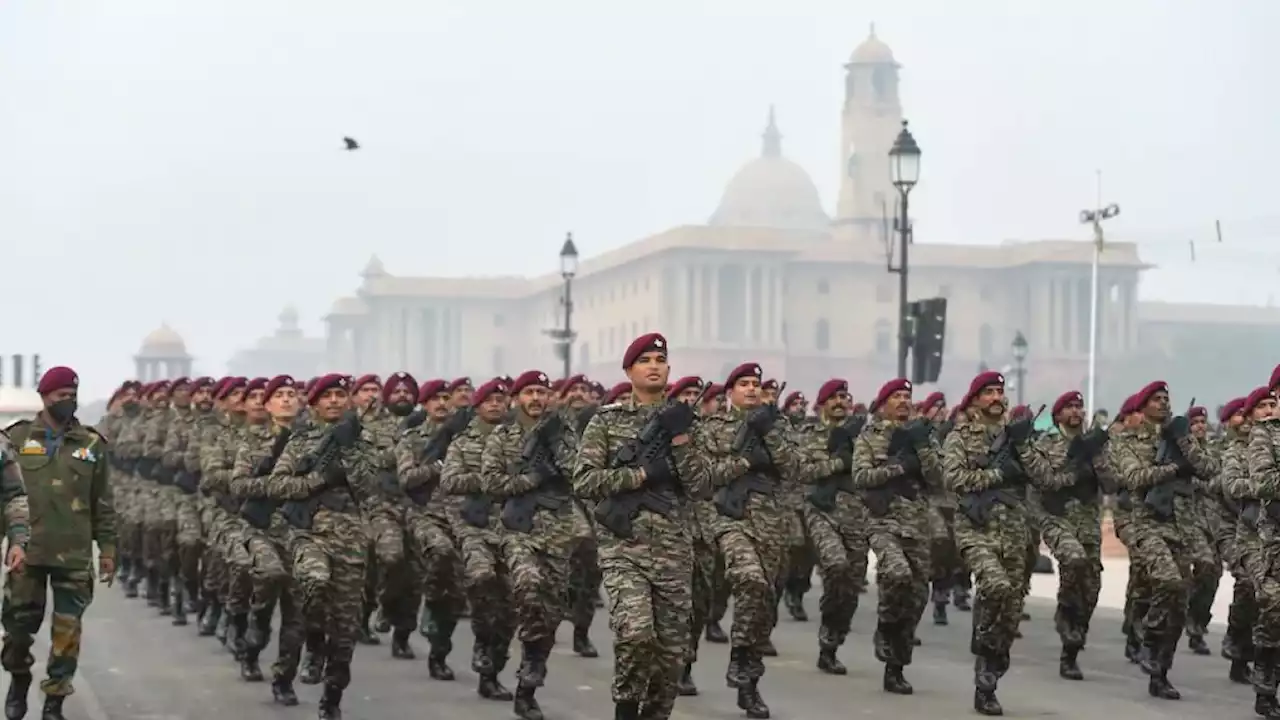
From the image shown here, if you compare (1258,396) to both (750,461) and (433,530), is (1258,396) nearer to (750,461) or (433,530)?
(750,461)

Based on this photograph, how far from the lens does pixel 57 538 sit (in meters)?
12.0

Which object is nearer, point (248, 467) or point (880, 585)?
point (248, 467)

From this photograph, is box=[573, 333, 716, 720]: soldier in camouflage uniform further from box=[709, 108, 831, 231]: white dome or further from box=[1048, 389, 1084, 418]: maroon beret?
box=[709, 108, 831, 231]: white dome

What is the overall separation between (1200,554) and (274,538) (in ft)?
21.0

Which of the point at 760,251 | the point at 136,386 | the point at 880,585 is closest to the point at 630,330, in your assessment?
the point at 760,251

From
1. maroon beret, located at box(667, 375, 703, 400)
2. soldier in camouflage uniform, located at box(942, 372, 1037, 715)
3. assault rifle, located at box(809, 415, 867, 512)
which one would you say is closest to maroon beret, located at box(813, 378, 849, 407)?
assault rifle, located at box(809, 415, 867, 512)

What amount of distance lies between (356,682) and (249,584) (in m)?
1.02

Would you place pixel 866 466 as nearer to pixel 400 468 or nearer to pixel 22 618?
pixel 400 468

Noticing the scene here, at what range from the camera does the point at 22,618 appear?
39.3ft

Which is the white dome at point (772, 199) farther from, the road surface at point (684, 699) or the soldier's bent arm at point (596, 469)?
the soldier's bent arm at point (596, 469)

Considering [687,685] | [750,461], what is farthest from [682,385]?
[687,685]

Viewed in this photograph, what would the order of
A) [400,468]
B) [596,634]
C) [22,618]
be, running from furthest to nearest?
[596,634] < [400,468] < [22,618]

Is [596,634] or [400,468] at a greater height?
[400,468]

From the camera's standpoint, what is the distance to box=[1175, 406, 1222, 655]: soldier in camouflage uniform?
1544 cm
